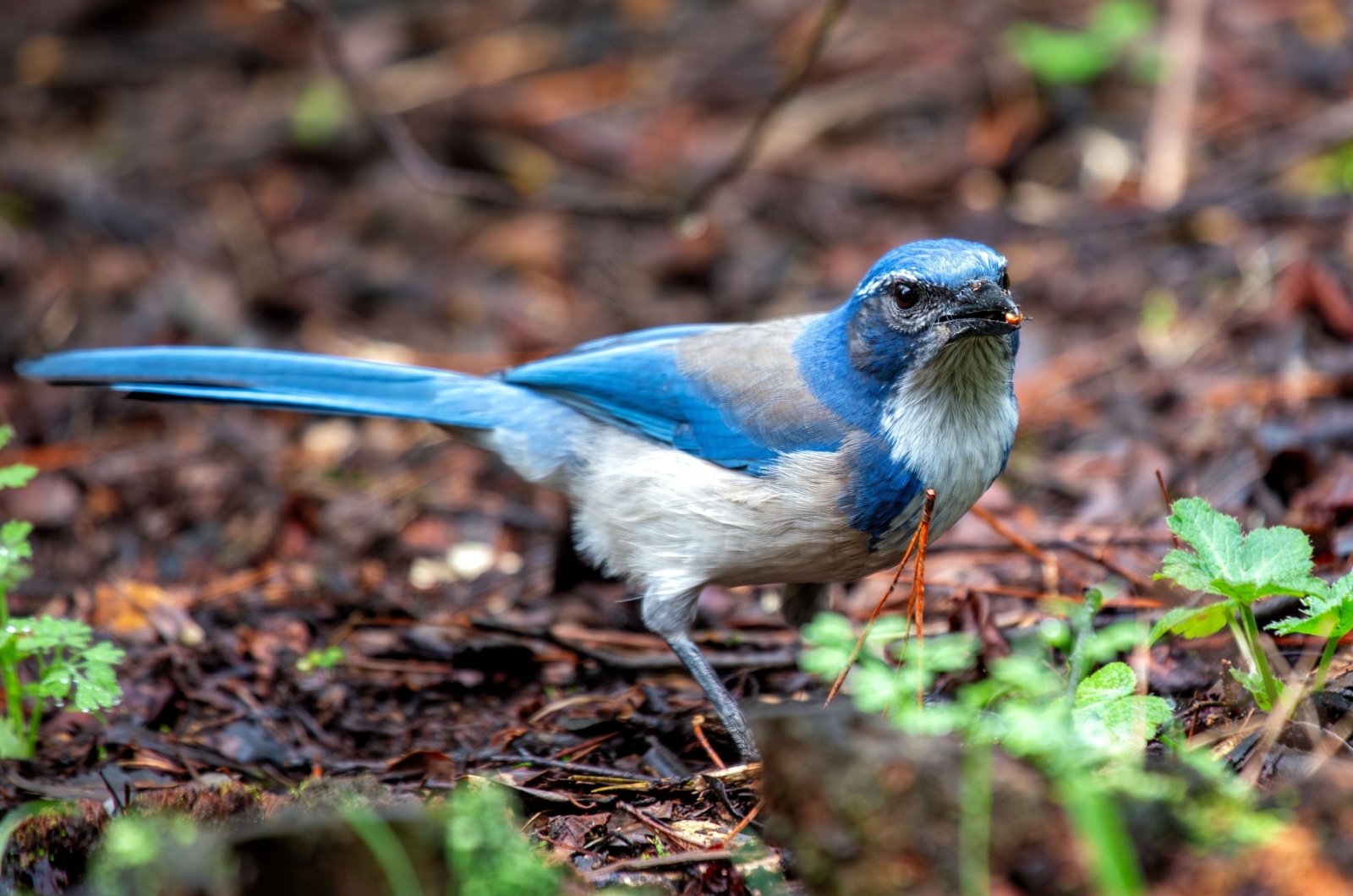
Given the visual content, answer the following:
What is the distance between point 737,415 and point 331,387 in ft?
5.32

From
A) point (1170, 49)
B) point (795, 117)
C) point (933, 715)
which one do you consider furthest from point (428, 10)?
point (933, 715)

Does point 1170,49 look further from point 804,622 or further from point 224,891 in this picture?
point 224,891

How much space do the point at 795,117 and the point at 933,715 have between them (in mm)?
6974

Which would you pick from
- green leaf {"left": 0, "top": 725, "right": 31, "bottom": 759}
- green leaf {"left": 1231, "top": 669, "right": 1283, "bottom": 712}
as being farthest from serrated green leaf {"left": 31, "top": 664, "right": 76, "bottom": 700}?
green leaf {"left": 1231, "top": 669, "right": 1283, "bottom": 712}

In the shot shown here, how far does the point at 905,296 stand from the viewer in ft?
A: 13.4

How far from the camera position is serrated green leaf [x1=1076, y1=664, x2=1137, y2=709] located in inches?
121

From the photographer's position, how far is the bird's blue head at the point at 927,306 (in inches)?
154

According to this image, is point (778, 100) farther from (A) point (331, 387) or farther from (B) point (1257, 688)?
(B) point (1257, 688)

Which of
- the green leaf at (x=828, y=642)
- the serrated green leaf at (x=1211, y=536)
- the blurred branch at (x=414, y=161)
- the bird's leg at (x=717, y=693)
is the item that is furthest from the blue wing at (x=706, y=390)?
the blurred branch at (x=414, y=161)

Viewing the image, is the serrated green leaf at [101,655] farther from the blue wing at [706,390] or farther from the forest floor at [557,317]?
the blue wing at [706,390]

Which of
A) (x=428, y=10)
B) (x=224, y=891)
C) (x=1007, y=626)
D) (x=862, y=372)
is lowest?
(x=1007, y=626)

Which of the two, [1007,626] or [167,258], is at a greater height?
[167,258]

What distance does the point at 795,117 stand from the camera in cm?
907

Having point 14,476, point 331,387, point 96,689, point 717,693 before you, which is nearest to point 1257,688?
point 717,693
